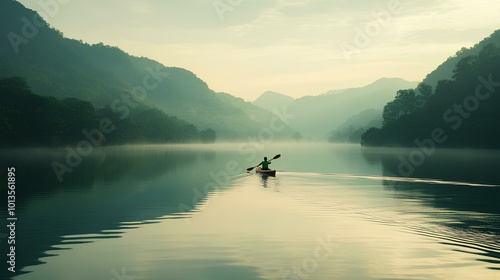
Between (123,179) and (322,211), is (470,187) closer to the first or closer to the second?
(322,211)

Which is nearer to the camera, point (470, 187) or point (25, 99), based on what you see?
point (470, 187)

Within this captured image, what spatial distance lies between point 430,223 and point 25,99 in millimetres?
134155

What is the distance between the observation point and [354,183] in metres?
58.1

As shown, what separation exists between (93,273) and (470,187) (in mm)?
42769

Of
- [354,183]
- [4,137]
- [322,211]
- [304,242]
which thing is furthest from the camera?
[4,137]

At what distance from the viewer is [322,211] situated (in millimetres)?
35406

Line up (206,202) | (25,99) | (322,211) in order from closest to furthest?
(322,211)
(206,202)
(25,99)

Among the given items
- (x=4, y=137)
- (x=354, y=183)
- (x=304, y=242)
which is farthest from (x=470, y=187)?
(x=4, y=137)

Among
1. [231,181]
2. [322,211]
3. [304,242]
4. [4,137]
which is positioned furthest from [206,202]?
[4,137]

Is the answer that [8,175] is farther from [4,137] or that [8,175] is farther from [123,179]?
[4,137]

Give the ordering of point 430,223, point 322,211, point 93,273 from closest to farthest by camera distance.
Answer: point 93,273 → point 430,223 → point 322,211

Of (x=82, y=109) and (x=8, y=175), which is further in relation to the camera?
(x=82, y=109)

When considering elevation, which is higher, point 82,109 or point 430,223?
point 82,109

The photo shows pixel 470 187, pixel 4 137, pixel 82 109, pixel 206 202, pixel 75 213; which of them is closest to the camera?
pixel 75 213
